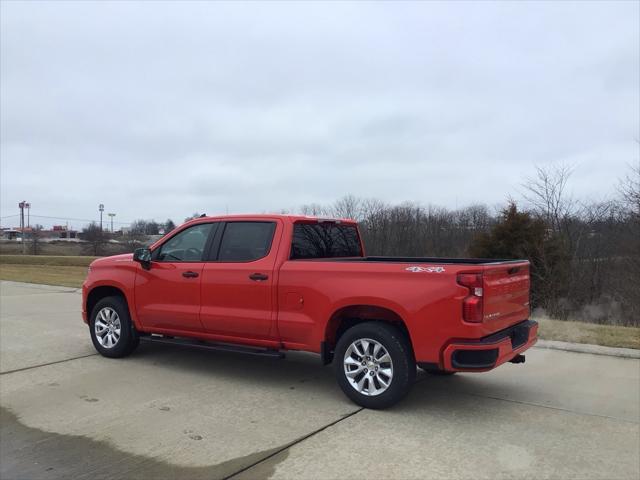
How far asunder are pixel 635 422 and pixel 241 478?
11.6ft

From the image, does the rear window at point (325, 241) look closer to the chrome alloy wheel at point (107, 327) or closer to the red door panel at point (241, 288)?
the red door panel at point (241, 288)

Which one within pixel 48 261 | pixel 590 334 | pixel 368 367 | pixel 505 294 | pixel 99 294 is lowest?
pixel 590 334

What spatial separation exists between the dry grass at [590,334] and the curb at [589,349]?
162mm

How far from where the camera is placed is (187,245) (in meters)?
6.69

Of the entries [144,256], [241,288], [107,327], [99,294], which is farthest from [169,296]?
[99,294]

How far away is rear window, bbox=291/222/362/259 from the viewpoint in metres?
6.11

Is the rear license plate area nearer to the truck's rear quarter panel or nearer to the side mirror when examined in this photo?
the truck's rear quarter panel

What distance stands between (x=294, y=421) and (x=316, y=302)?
1.19 meters

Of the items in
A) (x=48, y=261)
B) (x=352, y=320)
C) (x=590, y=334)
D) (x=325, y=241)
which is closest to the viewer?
(x=352, y=320)

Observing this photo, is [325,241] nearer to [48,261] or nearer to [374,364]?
[374,364]

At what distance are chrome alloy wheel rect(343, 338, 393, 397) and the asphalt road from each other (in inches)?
9.0

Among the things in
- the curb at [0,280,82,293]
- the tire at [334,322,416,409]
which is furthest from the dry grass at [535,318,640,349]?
the curb at [0,280,82,293]

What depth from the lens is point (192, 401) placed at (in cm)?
537

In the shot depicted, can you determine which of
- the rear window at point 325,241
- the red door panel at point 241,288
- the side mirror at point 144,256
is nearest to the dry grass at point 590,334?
the rear window at point 325,241
